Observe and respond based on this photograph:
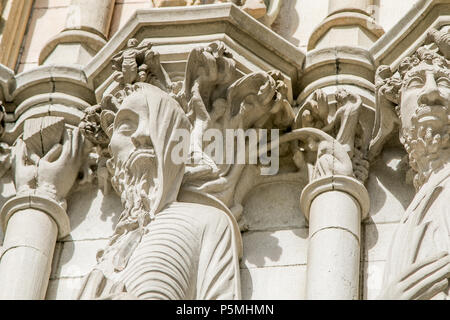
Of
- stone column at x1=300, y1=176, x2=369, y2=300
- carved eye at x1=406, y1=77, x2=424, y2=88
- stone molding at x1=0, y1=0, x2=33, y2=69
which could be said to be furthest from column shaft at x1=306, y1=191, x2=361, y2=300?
stone molding at x1=0, y1=0, x2=33, y2=69

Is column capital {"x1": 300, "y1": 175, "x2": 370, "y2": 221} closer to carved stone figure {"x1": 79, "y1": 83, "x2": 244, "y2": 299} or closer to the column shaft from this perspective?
the column shaft

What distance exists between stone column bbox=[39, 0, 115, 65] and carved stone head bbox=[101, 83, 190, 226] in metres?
0.77

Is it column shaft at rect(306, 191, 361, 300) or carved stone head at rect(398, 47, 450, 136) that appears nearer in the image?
column shaft at rect(306, 191, 361, 300)

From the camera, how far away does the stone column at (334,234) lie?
22.5ft

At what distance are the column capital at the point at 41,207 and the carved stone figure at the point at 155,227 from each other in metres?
0.31

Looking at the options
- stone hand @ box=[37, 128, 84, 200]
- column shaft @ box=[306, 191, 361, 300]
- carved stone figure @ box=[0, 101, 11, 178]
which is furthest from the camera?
carved stone figure @ box=[0, 101, 11, 178]

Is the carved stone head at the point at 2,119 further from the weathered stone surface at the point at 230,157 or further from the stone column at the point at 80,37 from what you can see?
the stone column at the point at 80,37

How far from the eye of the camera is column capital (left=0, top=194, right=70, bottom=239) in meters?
7.57

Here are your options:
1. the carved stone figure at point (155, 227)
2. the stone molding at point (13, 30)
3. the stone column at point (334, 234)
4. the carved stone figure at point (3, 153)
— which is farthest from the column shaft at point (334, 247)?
the stone molding at point (13, 30)

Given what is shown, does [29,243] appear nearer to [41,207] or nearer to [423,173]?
[41,207]

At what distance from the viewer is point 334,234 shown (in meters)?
7.05

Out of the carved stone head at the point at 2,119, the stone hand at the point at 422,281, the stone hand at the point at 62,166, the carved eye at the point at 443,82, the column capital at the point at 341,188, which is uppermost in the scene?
the carved stone head at the point at 2,119
